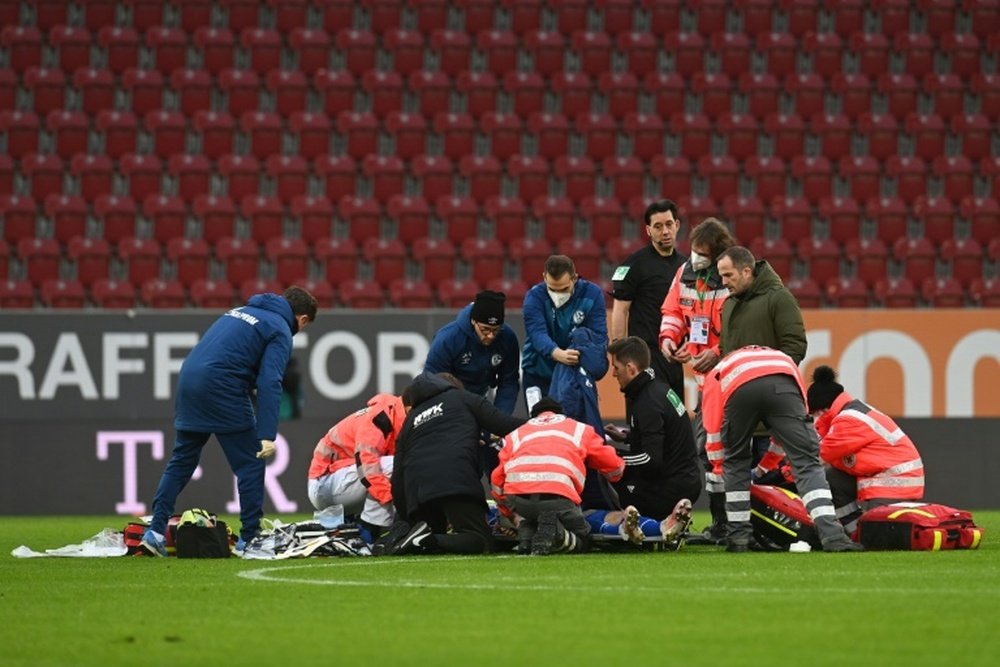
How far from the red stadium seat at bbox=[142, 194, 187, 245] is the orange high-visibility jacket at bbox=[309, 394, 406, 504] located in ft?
33.0

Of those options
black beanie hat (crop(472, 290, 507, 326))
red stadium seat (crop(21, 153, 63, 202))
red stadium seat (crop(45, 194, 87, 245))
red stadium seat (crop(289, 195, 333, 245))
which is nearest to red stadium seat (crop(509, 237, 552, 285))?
red stadium seat (crop(289, 195, 333, 245))

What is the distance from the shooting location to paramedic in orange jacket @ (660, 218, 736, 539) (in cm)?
1107

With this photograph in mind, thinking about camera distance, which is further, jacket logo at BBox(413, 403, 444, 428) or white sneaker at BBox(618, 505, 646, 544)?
jacket logo at BBox(413, 403, 444, 428)

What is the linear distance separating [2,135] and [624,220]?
8.34 meters

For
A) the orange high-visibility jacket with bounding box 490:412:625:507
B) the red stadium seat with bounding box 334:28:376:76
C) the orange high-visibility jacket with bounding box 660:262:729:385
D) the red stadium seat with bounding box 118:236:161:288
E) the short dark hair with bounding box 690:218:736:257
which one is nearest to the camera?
the orange high-visibility jacket with bounding box 490:412:625:507

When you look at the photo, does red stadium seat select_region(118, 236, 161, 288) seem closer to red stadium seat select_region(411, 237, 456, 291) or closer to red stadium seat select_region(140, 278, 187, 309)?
red stadium seat select_region(140, 278, 187, 309)

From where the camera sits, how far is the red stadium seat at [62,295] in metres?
20.9

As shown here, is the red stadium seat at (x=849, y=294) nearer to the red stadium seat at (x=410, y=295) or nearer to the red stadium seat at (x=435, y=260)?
the red stadium seat at (x=435, y=260)

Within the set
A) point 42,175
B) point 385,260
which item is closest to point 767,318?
point 385,260

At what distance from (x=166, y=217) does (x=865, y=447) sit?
1305 centimetres

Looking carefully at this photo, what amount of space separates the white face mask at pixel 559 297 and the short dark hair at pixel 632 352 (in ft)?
3.83

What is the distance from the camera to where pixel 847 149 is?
75.0 feet

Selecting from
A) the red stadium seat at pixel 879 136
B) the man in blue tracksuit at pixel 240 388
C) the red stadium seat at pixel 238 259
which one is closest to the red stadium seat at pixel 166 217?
the red stadium seat at pixel 238 259

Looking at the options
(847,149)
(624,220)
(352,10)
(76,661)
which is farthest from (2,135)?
(76,661)
